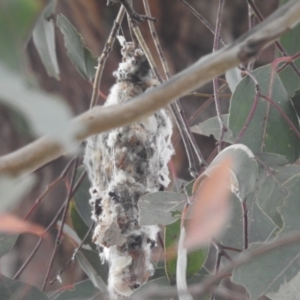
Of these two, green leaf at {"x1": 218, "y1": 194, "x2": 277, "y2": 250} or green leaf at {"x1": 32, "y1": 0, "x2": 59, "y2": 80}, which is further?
green leaf at {"x1": 32, "y1": 0, "x2": 59, "y2": 80}

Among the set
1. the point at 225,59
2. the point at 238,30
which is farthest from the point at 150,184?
the point at 238,30

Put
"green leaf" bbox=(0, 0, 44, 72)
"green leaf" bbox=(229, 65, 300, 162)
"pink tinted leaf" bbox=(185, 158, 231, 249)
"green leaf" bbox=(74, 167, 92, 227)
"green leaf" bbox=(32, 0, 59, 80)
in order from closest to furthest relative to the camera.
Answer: "green leaf" bbox=(0, 0, 44, 72)
"pink tinted leaf" bbox=(185, 158, 231, 249)
"green leaf" bbox=(229, 65, 300, 162)
"green leaf" bbox=(32, 0, 59, 80)
"green leaf" bbox=(74, 167, 92, 227)

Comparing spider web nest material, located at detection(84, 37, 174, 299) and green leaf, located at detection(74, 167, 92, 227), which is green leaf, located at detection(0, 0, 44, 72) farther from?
green leaf, located at detection(74, 167, 92, 227)

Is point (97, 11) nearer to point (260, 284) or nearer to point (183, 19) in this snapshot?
point (183, 19)

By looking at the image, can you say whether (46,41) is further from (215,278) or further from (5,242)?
(215,278)

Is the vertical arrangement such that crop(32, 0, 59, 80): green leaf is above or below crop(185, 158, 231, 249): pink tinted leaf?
Answer: above

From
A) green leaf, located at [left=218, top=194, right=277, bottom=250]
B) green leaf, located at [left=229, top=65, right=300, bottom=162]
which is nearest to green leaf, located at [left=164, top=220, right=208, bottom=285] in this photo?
green leaf, located at [left=218, top=194, right=277, bottom=250]
